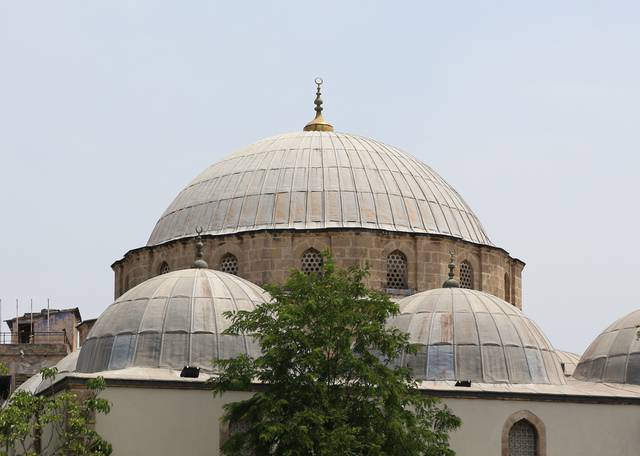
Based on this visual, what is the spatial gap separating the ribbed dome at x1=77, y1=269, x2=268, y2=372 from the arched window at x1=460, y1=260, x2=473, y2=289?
764 centimetres

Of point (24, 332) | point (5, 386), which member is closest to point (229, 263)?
point (5, 386)

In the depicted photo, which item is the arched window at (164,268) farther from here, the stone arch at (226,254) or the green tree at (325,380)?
the green tree at (325,380)

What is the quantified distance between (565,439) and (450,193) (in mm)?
11633

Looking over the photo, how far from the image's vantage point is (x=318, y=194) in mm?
42812

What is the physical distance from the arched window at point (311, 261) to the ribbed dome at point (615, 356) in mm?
6956

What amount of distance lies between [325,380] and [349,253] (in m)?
9.66

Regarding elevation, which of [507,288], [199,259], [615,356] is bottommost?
[615,356]

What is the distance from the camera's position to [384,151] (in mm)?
45875

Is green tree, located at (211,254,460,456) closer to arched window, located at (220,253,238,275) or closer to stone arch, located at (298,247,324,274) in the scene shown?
stone arch, located at (298,247,324,274)

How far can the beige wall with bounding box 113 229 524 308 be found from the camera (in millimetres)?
40812

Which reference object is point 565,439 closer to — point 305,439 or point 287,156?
point 305,439

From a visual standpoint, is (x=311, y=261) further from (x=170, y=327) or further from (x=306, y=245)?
(x=170, y=327)

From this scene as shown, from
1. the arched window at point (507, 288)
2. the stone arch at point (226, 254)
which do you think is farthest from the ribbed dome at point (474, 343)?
the arched window at point (507, 288)

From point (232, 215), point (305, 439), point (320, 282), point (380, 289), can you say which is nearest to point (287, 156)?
point (232, 215)
